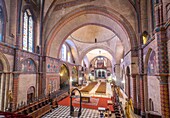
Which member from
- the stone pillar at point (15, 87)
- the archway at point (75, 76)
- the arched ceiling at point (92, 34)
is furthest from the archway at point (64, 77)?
the stone pillar at point (15, 87)

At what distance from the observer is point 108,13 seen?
10141 mm

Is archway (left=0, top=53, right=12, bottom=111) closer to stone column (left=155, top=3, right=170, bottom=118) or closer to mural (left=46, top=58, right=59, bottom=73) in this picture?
mural (left=46, top=58, right=59, bottom=73)

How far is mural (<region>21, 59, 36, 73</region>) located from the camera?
869cm

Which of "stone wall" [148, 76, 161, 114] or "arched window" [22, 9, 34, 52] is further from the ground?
"arched window" [22, 9, 34, 52]

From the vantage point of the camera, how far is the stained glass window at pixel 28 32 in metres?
9.24

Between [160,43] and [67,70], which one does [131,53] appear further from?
[67,70]

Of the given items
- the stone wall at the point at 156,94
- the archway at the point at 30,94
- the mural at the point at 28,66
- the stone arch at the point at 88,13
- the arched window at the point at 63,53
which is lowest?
the archway at the point at 30,94

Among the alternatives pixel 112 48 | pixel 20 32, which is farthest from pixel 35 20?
pixel 112 48

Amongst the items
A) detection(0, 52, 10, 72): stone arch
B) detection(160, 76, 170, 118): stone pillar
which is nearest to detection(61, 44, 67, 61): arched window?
detection(0, 52, 10, 72): stone arch

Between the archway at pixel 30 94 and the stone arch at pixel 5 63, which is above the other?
the stone arch at pixel 5 63

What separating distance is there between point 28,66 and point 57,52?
190 inches

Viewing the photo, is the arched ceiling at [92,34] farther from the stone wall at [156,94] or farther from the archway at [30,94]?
the stone wall at [156,94]

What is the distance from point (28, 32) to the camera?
9.67 meters

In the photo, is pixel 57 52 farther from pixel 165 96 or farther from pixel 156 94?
pixel 165 96
